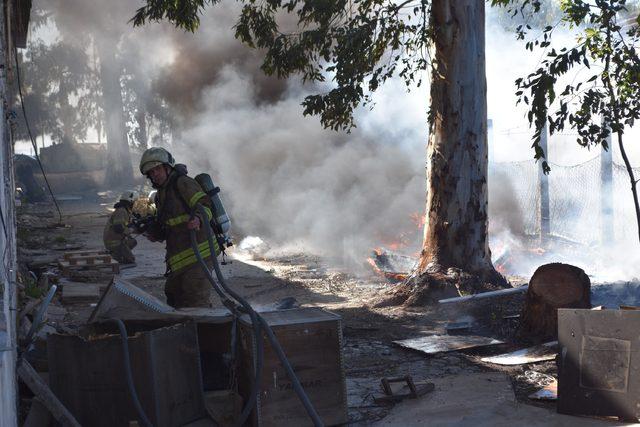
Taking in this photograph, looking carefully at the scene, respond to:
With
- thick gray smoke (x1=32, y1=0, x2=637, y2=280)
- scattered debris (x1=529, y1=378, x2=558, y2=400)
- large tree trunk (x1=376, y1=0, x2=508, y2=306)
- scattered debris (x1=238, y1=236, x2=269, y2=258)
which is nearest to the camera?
scattered debris (x1=529, y1=378, x2=558, y2=400)

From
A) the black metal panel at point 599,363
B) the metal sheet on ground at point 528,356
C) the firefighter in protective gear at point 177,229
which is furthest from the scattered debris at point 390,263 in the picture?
the black metal panel at point 599,363

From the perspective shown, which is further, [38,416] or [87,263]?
[87,263]

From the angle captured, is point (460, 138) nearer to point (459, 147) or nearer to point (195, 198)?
point (459, 147)

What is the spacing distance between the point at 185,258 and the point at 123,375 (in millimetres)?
1580

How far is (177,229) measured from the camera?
18.8ft

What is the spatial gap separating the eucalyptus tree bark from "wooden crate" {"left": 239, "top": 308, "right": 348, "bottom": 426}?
4766 mm

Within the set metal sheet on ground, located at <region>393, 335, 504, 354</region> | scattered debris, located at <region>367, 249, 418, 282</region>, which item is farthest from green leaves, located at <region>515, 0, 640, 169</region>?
scattered debris, located at <region>367, 249, 418, 282</region>

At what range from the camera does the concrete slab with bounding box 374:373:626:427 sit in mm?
4461

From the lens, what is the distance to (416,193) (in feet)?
49.5

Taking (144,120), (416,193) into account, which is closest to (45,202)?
(144,120)

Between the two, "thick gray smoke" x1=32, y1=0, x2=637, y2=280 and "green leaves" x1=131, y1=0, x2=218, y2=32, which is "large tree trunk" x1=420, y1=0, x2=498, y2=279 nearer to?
"thick gray smoke" x1=32, y1=0, x2=637, y2=280

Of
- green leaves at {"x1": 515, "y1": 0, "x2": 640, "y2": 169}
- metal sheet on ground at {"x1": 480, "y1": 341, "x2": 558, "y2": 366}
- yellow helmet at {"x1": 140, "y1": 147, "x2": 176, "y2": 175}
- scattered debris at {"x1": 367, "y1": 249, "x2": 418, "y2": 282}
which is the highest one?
green leaves at {"x1": 515, "y1": 0, "x2": 640, "y2": 169}

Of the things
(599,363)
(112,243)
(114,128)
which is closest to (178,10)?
(112,243)

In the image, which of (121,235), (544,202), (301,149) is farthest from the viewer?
(301,149)
